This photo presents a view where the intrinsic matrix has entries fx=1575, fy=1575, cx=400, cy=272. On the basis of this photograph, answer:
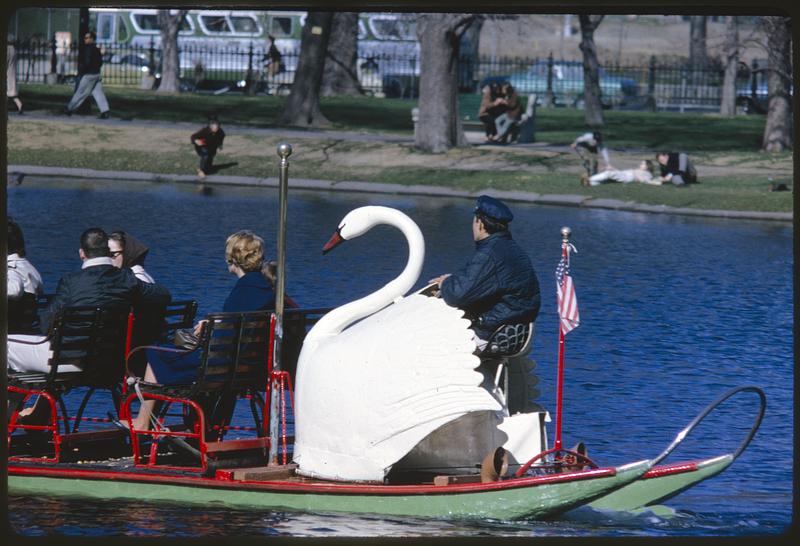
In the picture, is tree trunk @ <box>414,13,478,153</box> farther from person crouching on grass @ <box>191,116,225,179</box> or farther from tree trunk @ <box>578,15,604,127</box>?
tree trunk @ <box>578,15,604,127</box>

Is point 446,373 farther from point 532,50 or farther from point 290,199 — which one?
point 532,50

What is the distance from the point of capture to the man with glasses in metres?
32.1

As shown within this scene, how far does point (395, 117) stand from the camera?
39.8 meters

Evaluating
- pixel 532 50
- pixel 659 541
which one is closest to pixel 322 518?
pixel 659 541

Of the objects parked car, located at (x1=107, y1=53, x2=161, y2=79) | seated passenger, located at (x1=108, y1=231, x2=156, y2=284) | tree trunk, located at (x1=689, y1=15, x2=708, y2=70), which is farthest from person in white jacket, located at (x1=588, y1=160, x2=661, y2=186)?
tree trunk, located at (x1=689, y1=15, x2=708, y2=70)

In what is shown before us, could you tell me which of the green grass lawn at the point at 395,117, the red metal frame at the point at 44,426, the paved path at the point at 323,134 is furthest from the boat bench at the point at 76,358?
the green grass lawn at the point at 395,117

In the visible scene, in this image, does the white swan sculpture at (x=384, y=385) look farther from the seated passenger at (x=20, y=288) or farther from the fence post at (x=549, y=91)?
the fence post at (x=549, y=91)

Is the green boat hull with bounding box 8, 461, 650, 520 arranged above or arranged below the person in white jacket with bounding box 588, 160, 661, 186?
below

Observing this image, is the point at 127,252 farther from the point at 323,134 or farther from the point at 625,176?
the point at 323,134

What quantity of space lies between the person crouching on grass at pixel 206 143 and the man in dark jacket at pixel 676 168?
25.8 ft

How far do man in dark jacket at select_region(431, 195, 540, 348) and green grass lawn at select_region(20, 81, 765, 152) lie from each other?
25.4 metres

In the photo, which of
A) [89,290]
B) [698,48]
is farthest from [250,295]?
[698,48]

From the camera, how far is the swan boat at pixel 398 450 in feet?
26.2

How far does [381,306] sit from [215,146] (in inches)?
804
